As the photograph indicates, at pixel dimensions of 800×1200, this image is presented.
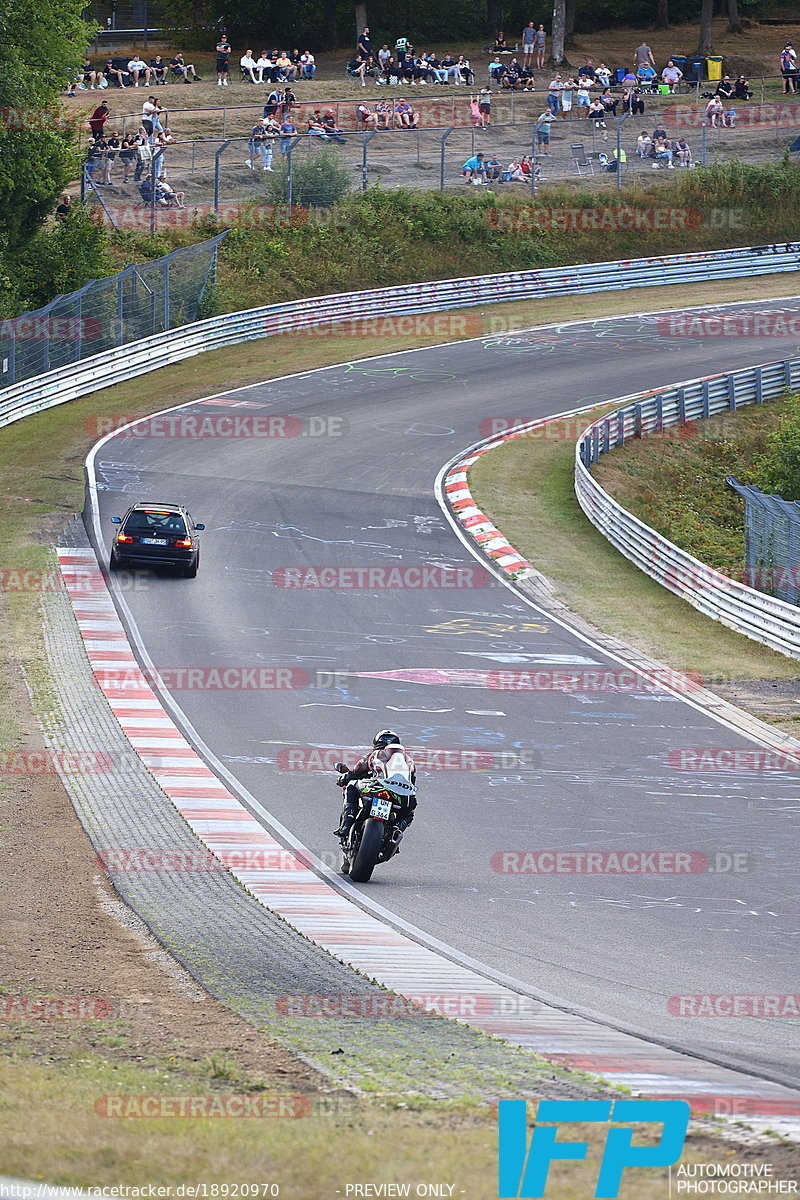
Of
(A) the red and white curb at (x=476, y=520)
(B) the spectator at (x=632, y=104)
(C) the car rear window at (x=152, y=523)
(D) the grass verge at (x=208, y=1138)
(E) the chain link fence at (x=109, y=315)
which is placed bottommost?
(A) the red and white curb at (x=476, y=520)

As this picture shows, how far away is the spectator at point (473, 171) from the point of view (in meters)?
60.4

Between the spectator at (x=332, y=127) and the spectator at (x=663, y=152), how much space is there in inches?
548

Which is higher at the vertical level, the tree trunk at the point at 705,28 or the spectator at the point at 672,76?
the tree trunk at the point at 705,28

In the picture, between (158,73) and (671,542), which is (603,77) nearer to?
(158,73)

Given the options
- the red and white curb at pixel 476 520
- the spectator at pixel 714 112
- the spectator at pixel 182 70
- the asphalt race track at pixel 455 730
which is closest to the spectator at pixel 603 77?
the spectator at pixel 714 112

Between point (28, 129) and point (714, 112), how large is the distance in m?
33.5

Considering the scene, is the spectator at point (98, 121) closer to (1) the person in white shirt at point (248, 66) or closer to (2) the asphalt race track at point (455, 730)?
(1) the person in white shirt at point (248, 66)

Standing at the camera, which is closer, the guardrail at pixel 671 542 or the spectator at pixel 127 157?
the guardrail at pixel 671 542

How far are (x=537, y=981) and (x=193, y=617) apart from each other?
1515 cm

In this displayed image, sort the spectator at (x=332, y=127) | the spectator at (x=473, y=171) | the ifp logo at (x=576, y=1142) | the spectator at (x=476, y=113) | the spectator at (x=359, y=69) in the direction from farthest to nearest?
1. the spectator at (x=359, y=69)
2. the spectator at (x=476, y=113)
3. the spectator at (x=473, y=171)
4. the spectator at (x=332, y=127)
5. the ifp logo at (x=576, y=1142)

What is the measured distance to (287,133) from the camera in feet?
189

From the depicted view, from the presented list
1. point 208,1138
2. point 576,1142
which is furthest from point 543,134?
point 208,1138

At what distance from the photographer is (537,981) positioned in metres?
10.3

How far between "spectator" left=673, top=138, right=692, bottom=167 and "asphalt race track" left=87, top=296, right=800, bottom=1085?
27.4m
